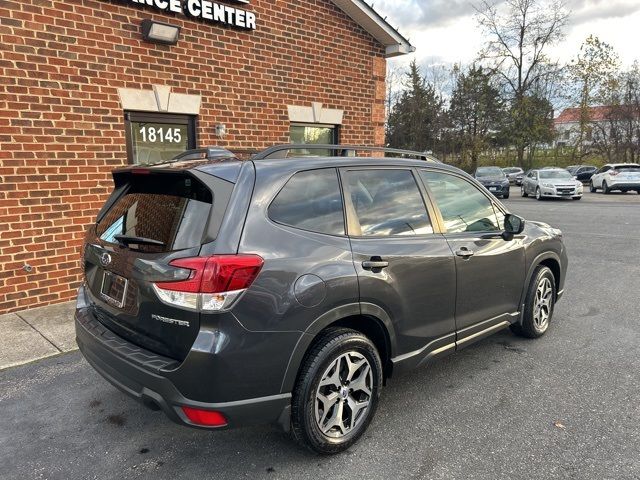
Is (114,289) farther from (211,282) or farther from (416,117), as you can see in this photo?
(416,117)

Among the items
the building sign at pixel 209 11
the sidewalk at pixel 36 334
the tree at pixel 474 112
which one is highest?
the tree at pixel 474 112

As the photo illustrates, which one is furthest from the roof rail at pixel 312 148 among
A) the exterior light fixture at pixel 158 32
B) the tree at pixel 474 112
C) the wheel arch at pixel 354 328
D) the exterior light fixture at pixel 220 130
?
the tree at pixel 474 112

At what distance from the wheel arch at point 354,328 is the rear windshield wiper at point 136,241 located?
908 millimetres

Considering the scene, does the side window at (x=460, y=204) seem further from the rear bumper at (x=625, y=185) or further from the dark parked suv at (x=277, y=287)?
the rear bumper at (x=625, y=185)

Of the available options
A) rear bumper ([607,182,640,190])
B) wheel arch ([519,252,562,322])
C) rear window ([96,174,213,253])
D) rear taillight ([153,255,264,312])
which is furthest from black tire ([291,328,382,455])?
rear bumper ([607,182,640,190])

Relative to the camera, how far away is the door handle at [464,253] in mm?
3346

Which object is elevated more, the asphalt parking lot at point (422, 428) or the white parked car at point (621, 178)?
the white parked car at point (621, 178)

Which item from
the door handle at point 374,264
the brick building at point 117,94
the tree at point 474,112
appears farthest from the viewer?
the tree at point 474,112

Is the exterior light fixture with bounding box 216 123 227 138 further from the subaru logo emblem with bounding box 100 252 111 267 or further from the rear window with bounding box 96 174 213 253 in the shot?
the subaru logo emblem with bounding box 100 252 111 267

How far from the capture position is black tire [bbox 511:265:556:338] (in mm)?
4203

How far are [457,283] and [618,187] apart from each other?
968 inches

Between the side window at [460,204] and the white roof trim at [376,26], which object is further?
the white roof trim at [376,26]

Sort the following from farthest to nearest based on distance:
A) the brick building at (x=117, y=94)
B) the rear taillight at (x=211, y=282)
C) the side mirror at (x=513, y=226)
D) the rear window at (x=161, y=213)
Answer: the brick building at (x=117, y=94) → the side mirror at (x=513, y=226) → the rear window at (x=161, y=213) → the rear taillight at (x=211, y=282)

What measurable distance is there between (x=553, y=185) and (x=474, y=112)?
91.5 feet
